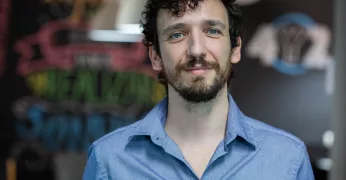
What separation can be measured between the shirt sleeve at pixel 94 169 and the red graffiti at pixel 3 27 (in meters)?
1.31

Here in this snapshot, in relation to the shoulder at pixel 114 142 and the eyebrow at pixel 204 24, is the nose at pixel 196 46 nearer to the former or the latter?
the eyebrow at pixel 204 24

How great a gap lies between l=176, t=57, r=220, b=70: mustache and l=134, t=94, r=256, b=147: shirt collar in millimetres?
168

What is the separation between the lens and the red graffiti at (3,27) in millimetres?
2391

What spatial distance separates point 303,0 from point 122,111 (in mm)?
1098

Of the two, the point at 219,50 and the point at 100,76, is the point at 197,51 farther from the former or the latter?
the point at 100,76

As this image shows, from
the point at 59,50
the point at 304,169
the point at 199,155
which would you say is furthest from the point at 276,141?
the point at 59,50

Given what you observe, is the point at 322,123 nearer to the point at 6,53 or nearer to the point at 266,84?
the point at 266,84

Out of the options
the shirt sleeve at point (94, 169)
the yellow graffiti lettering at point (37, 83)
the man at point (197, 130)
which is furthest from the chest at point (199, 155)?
the yellow graffiti lettering at point (37, 83)

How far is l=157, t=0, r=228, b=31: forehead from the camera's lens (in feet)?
3.94

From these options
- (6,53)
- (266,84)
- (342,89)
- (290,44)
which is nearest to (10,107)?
(6,53)

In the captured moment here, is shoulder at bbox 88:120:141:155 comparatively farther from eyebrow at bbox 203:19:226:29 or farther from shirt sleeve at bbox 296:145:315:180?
shirt sleeve at bbox 296:145:315:180

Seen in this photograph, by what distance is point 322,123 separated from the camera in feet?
7.76

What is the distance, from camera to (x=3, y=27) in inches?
94.3

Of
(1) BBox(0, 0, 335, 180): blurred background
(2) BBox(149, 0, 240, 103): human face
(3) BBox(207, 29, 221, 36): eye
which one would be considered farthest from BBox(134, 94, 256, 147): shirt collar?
(1) BBox(0, 0, 335, 180): blurred background
